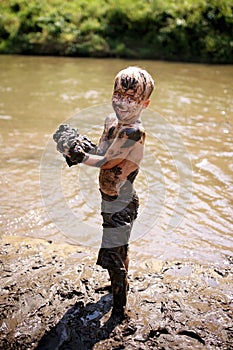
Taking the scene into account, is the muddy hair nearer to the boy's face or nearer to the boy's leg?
the boy's face

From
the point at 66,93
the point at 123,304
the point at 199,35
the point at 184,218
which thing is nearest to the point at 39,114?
the point at 66,93

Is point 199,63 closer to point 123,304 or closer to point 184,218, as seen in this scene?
point 184,218

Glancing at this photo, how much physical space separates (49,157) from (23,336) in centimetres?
329

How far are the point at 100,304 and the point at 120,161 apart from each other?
3.42 feet

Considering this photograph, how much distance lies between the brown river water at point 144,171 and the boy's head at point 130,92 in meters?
1.62

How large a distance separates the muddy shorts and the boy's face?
51cm

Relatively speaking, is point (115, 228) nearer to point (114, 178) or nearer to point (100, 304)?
point (114, 178)

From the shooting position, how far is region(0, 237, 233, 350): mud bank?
7.60 feet

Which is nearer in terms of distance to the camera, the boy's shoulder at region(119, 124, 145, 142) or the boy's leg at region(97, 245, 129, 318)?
the boy's shoulder at region(119, 124, 145, 142)

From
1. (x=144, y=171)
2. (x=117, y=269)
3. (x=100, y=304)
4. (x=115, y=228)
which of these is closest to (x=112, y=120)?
(x=115, y=228)

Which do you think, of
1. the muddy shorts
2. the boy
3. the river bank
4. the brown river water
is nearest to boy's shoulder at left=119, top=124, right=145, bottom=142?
the boy

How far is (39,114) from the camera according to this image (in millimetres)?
7066

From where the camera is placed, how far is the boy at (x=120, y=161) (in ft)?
6.84

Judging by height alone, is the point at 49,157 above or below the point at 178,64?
below
